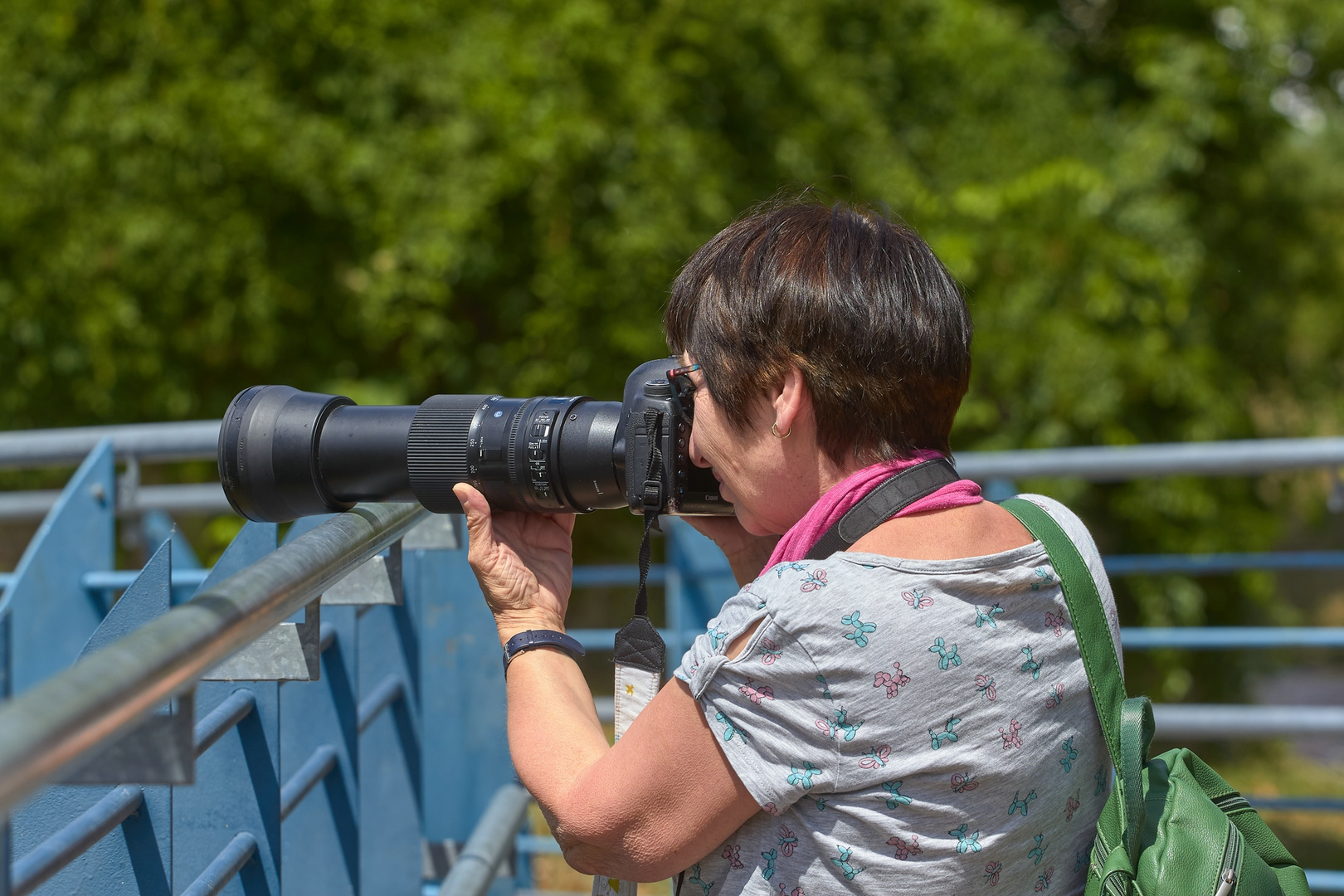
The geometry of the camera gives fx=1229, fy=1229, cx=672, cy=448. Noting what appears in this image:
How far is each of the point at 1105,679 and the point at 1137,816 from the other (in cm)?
11

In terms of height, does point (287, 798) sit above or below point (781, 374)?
below

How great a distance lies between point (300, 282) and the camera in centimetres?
421

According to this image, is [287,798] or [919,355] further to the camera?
[287,798]

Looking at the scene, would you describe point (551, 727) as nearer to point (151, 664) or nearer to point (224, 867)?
point (224, 867)

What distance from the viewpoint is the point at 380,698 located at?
1.64m

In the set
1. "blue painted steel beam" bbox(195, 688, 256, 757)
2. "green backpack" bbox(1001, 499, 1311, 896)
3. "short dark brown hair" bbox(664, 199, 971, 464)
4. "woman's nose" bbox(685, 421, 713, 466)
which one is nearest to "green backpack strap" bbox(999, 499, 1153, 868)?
"green backpack" bbox(1001, 499, 1311, 896)

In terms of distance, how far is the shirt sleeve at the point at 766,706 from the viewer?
2.92ft

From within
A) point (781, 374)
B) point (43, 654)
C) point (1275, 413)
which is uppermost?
point (781, 374)

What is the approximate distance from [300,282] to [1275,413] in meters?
4.06

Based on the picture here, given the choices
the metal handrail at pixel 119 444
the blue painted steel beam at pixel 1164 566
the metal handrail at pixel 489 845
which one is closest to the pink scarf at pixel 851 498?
the metal handrail at pixel 489 845

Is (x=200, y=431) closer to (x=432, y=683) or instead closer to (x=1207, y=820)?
(x=432, y=683)

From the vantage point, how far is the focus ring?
1.23 m

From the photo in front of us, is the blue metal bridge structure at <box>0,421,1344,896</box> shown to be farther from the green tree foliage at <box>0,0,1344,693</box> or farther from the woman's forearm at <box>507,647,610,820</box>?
the green tree foliage at <box>0,0,1344,693</box>

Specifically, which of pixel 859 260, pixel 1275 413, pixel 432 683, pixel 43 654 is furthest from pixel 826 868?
pixel 1275 413
